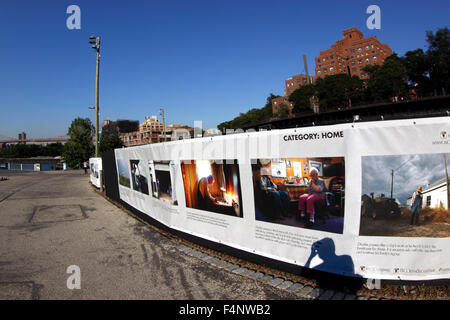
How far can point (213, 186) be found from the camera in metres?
6.20

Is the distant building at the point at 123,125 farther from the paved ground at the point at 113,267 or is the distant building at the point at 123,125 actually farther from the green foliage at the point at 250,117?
the paved ground at the point at 113,267

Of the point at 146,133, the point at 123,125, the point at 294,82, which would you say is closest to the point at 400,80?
the point at 294,82

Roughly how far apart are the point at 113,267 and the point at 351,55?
132m

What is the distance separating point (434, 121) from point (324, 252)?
2.63 metres

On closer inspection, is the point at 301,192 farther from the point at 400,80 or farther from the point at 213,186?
the point at 400,80

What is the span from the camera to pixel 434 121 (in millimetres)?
3809

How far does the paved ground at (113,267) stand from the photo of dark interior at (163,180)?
1.18 metres

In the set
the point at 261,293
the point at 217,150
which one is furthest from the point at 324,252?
the point at 217,150

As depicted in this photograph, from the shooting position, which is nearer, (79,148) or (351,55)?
(79,148)

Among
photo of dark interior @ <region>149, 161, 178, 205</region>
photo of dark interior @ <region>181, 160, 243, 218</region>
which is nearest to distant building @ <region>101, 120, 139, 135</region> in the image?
photo of dark interior @ <region>149, 161, 178, 205</region>

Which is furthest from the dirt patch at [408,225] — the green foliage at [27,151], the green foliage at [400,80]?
the green foliage at [27,151]

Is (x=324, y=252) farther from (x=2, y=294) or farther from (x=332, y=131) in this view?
(x=2, y=294)

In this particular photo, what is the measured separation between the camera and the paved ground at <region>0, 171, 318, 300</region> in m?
4.39

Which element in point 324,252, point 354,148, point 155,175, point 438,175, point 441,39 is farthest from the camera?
point 441,39
